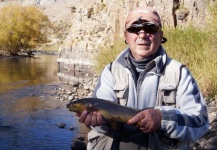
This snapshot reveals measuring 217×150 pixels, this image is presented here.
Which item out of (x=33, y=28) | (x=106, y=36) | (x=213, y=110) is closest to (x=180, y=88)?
(x=213, y=110)

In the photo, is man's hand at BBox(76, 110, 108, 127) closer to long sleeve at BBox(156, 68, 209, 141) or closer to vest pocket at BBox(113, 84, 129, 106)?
vest pocket at BBox(113, 84, 129, 106)

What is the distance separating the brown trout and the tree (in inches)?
2059

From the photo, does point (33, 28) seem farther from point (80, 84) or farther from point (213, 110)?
point (213, 110)

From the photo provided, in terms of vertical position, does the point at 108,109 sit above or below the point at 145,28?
below

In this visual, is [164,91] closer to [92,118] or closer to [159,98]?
[159,98]

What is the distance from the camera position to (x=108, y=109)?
77.8 inches

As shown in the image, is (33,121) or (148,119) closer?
(148,119)

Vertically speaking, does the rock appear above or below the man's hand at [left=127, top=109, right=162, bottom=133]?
below

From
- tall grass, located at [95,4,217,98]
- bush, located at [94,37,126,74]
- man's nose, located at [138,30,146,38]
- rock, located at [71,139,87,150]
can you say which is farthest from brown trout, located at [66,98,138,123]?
bush, located at [94,37,126,74]

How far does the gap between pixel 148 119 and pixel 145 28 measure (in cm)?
68

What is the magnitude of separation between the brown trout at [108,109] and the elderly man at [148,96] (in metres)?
0.03

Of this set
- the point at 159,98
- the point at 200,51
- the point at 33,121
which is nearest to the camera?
the point at 159,98

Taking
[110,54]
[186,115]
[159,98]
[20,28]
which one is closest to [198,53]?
[110,54]

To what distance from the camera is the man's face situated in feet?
7.26
